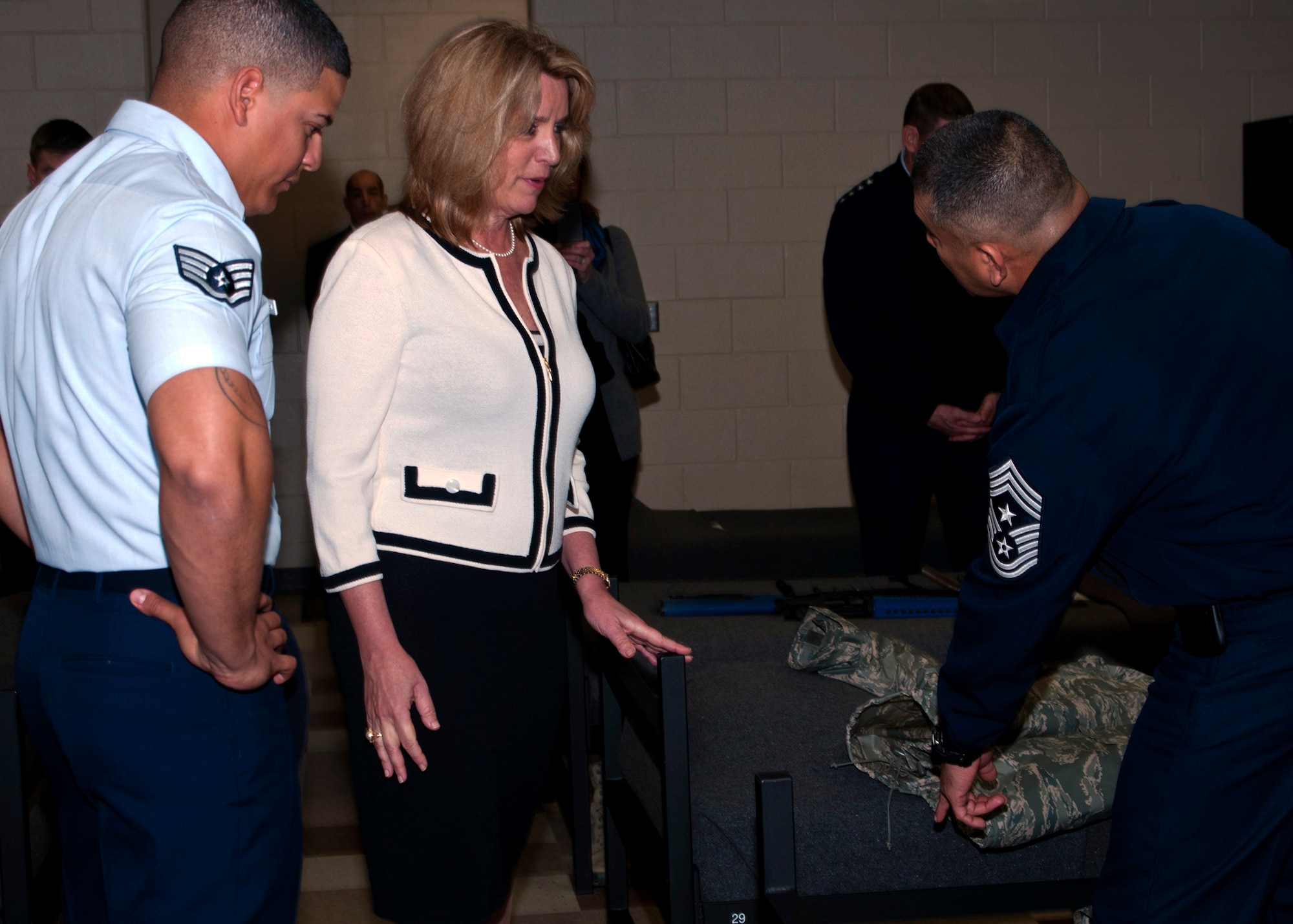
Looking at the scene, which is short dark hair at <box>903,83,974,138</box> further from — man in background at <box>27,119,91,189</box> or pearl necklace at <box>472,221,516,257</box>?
man in background at <box>27,119,91,189</box>

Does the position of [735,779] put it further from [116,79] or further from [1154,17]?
[1154,17]

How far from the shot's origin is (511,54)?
4.81ft

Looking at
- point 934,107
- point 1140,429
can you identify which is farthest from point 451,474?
point 934,107

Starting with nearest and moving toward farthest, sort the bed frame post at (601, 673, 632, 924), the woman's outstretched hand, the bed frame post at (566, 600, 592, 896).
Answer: the woman's outstretched hand, the bed frame post at (601, 673, 632, 924), the bed frame post at (566, 600, 592, 896)

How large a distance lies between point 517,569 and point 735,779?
0.56 m

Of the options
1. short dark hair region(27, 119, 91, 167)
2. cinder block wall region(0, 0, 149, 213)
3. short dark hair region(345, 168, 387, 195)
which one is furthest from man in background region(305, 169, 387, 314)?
short dark hair region(27, 119, 91, 167)

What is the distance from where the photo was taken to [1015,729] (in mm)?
1862

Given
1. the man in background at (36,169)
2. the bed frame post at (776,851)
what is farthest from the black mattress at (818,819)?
the man in background at (36,169)

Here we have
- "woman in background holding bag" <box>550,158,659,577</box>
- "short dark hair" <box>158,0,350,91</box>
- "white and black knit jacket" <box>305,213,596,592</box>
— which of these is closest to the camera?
"short dark hair" <box>158,0,350,91</box>

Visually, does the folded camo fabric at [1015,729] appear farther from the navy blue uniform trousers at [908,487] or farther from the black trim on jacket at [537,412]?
the navy blue uniform trousers at [908,487]

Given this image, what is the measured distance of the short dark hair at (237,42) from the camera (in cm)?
114

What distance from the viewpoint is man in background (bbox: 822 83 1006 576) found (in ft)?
10.1

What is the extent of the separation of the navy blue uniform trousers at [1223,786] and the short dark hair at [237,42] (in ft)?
4.10

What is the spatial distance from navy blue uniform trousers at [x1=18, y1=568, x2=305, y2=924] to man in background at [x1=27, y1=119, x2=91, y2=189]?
2679 millimetres
